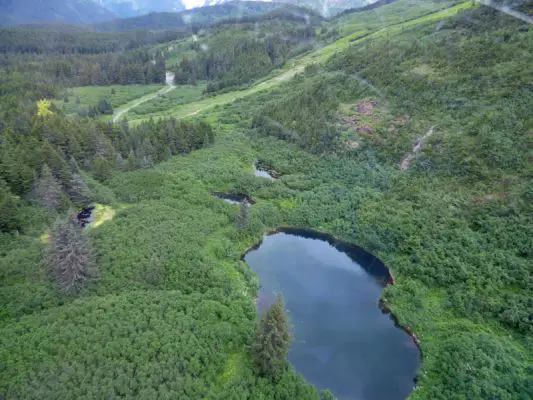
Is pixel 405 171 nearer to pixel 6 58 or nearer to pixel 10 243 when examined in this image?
pixel 10 243

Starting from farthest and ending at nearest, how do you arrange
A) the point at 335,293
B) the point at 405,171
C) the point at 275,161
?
1. the point at 275,161
2. the point at 405,171
3. the point at 335,293

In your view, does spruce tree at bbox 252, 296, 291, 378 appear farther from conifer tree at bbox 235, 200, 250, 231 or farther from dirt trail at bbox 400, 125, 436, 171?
dirt trail at bbox 400, 125, 436, 171

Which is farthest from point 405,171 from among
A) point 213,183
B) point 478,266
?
point 213,183

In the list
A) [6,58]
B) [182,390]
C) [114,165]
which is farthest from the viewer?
[6,58]

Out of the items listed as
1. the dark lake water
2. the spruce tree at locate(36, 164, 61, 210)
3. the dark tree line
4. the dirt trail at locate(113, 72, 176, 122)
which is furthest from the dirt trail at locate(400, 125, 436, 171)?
the dirt trail at locate(113, 72, 176, 122)

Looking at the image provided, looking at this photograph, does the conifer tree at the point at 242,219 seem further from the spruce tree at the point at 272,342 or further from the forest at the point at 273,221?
the spruce tree at the point at 272,342
